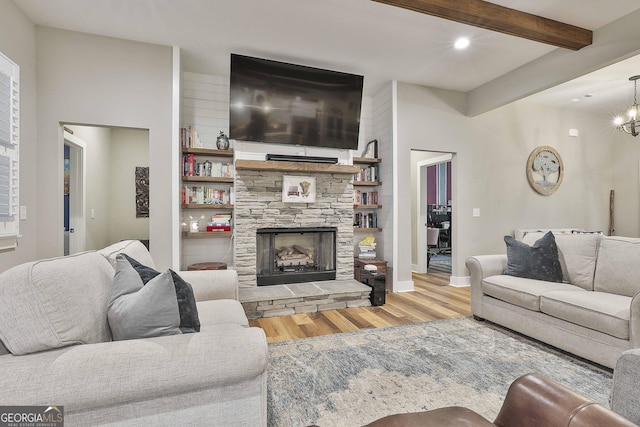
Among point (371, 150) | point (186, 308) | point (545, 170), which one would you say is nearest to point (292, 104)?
point (371, 150)

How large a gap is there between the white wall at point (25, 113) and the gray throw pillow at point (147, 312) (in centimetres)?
218

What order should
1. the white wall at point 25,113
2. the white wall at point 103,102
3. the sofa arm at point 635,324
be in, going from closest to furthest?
the sofa arm at point 635,324 < the white wall at point 25,113 < the white wall at point 103,102

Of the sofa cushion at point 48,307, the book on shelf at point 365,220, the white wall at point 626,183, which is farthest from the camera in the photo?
the white wall at point 626,183

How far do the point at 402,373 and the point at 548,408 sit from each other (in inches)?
Result: 46.8

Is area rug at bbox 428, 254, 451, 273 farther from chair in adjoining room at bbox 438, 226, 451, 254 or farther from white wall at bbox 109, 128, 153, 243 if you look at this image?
white wall at bbox 109, 128, 153, 243

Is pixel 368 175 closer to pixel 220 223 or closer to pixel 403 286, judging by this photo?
pixel 403 286

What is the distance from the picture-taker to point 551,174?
17.2 ft

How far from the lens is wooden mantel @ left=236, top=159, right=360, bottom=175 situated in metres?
3.63

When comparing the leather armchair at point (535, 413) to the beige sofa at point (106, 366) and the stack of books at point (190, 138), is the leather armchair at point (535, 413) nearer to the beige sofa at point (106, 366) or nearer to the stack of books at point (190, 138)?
the beige sofa at point (106, 366)

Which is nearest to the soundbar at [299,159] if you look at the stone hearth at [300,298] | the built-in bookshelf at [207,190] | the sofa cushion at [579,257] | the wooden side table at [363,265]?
the built-in bookshelf at [207,190]

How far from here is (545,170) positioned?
5.19 metres

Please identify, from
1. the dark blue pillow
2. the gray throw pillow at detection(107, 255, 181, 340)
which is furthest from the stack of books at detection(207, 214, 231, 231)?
the gray throw pillow at detection(107, 255, 181, 340)

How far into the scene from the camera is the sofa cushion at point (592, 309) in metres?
1.97

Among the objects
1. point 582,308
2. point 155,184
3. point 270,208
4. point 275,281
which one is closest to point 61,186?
point 155,184
